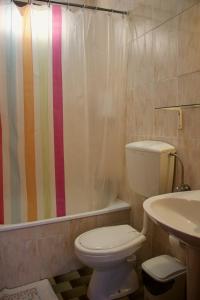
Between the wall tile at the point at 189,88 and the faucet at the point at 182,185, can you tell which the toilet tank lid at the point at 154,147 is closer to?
the faucet at the point at 182,185

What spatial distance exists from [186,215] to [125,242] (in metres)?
0.51

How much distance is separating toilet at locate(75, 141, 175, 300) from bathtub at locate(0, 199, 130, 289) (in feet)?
0.95

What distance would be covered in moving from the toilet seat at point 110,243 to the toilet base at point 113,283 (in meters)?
0.20

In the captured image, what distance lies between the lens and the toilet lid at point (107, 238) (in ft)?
5.33

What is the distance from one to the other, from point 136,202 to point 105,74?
108 centimetres

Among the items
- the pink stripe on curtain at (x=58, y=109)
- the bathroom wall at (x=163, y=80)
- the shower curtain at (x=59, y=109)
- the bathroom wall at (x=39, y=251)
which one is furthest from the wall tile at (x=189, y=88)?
the bathroom wall at (x=39, y=251)

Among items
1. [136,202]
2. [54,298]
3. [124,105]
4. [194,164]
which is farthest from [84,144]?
[54,298]

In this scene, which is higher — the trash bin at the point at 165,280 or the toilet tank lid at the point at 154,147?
the toilet tank lid at the point at 154,147

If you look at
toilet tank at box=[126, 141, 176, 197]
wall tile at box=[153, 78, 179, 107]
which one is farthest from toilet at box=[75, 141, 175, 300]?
wall tile at box=[153, 78, 179, 107]

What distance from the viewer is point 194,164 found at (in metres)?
1.57

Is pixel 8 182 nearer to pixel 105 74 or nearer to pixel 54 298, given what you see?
pixel 54 298

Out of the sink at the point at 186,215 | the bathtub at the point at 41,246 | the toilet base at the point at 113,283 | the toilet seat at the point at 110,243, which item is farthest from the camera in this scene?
the bathtub at the point at 41,246

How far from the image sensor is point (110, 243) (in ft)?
5.40

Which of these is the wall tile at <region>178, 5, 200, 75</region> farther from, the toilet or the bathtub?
the bathtub
